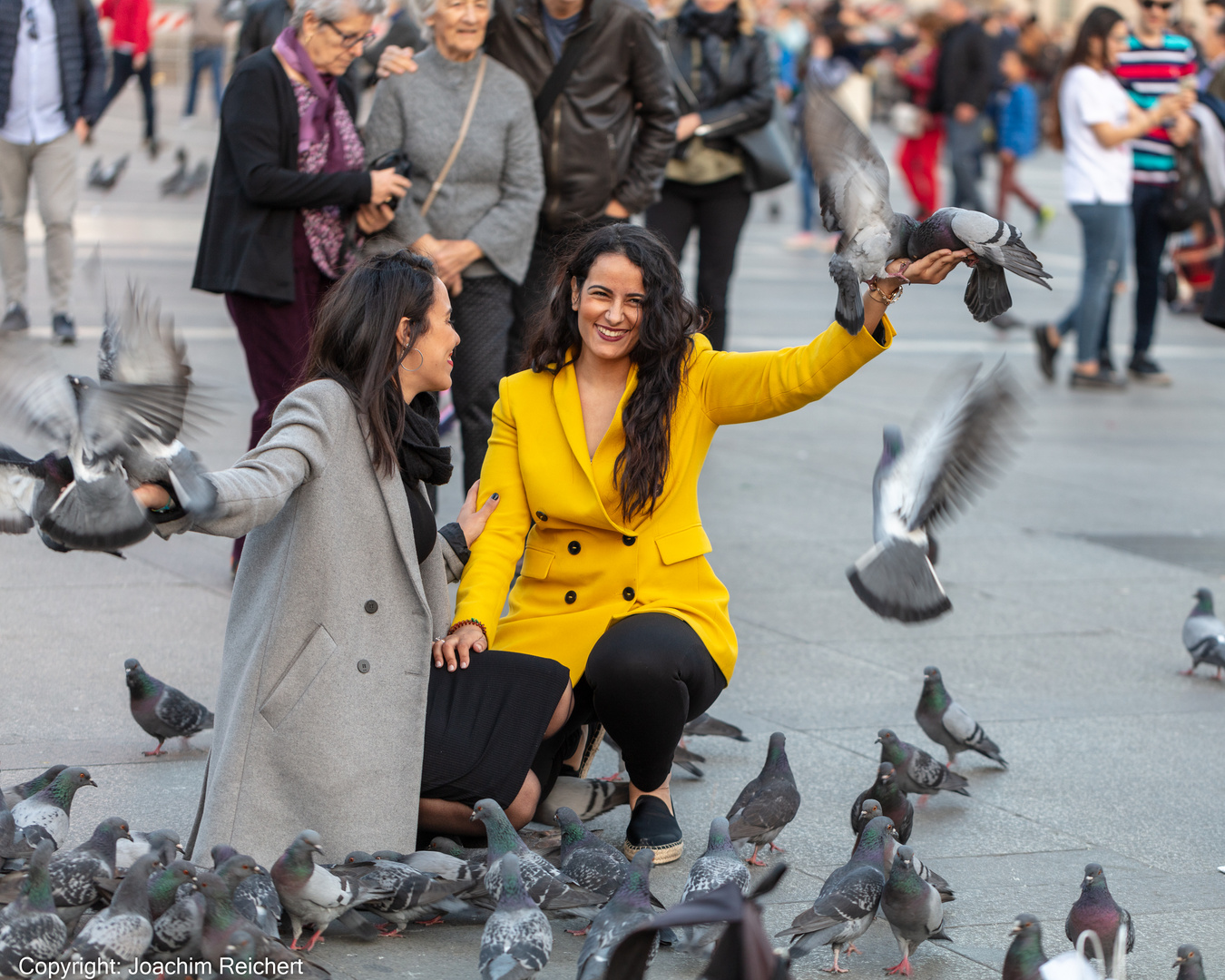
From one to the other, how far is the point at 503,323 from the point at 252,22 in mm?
2654

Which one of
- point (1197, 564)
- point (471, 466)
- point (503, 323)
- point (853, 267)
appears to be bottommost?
point (1197, 564)

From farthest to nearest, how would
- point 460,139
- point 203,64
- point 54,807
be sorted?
point 203,64 < point 460,139 < point 54,807

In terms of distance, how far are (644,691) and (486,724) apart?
0.42m

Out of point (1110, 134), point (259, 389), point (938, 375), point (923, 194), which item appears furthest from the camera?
point (923, 194)

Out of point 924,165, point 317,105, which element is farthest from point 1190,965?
point 924,165

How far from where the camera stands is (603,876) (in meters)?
3.75

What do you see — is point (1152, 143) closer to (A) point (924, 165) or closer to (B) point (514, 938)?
(A) point (924, 165)

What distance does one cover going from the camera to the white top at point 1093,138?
1095 centimetres

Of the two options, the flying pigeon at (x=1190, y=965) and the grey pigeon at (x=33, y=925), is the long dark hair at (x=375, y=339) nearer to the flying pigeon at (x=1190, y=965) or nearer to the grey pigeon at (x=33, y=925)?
the grey pigeon at (x=33, y=925)

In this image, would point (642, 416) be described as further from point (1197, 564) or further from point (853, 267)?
point (1197, 564)

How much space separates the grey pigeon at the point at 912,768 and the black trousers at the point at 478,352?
2.44 metres

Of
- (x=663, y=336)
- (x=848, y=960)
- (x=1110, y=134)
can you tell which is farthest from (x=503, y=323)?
(x=1110, y=134)

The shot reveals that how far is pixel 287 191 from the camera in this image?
586cm

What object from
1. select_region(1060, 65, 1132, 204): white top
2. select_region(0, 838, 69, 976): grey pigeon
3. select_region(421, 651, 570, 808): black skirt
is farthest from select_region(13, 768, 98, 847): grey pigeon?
select_region(1060, 65, 1132, 204): white top
